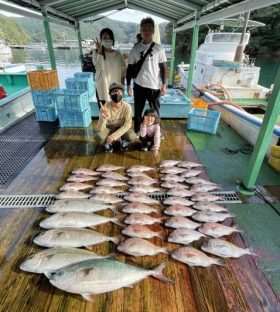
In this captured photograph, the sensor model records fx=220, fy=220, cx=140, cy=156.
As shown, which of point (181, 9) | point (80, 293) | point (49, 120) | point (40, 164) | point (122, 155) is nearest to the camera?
point (80, 293)

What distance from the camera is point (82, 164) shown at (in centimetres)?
392

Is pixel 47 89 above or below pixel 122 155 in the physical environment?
above

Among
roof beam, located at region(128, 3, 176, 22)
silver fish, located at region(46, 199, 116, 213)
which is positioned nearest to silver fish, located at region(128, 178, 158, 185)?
silver fish, located at region(46, 199, 116, 213)

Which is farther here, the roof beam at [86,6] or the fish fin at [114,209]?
the roof beam at [86,6]

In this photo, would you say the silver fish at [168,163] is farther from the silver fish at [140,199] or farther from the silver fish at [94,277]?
the silver fish at [94,277]

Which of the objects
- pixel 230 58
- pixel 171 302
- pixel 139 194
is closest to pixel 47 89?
pixel 139 194

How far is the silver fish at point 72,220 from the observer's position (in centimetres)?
240

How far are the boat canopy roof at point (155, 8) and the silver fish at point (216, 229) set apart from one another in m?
2.75

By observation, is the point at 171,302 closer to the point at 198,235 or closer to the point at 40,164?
the point at 198,235

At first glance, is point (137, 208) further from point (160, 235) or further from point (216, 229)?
point (216, 229)

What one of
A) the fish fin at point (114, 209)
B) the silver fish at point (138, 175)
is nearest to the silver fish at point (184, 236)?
the fish fin at point (114, 209)

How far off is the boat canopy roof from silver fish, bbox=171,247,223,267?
305 cm

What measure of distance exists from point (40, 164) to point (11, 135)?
174cm

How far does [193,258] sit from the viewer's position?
2.12 meters
